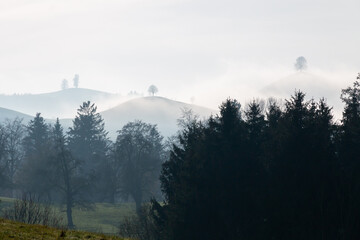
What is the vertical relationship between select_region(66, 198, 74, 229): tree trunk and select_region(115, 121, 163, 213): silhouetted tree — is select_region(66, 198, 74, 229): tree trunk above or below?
below

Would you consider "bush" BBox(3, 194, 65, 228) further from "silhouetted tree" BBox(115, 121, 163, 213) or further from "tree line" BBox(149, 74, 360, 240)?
"silhouetted tree" BBox(115, 121, 163, 213)

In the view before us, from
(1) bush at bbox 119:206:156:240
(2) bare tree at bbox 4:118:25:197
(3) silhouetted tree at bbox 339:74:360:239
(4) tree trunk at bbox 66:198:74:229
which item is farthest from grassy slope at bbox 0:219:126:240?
(2) bare tree at bbox 4:118:25:197

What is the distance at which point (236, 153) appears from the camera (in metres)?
39.0

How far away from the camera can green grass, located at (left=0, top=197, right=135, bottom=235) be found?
263 ft

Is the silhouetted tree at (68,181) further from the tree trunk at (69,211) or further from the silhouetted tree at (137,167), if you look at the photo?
the silhouetted tree at (137,167)

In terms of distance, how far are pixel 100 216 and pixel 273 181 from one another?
56.9 m

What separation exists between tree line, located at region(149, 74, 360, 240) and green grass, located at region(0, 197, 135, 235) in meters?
42.6

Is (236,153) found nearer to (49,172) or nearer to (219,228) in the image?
(219,228)

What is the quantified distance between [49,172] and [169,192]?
46.3m

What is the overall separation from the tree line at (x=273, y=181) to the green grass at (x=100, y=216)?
42.6 meters

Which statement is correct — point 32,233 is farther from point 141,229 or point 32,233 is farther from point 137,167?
point 137,167

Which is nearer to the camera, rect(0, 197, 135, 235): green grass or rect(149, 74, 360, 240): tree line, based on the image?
rect(149, 74, 360, 240): tree line

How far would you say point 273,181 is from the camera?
1425 inches

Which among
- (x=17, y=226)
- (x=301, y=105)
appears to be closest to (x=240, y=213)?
(x=301, y=105)
